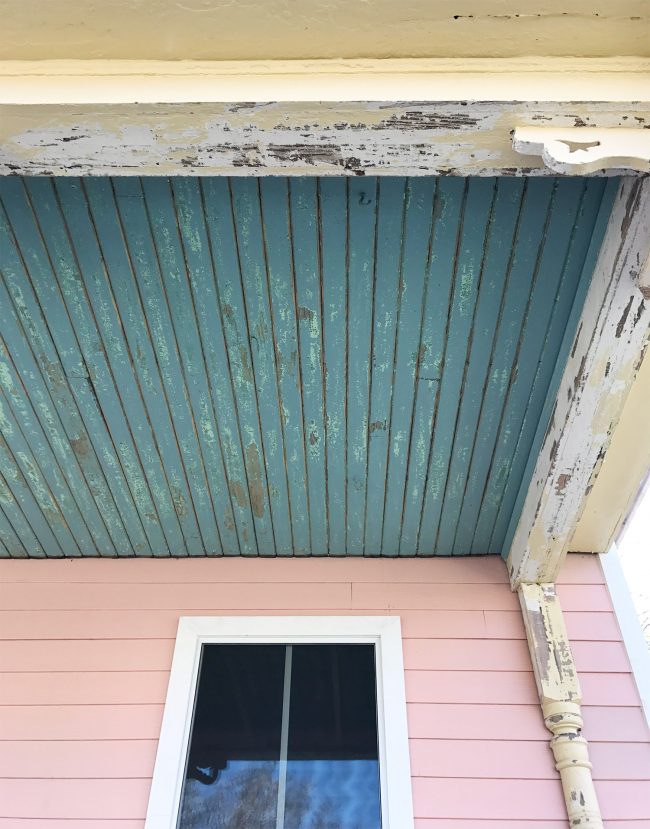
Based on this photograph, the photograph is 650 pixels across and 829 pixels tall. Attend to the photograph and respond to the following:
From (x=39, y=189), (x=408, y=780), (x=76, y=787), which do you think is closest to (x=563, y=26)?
(x=39, y=189)

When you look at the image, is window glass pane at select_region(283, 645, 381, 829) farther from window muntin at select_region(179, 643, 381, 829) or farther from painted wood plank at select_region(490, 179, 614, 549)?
painted wood plank at select_region(490, 179, 614, 549)

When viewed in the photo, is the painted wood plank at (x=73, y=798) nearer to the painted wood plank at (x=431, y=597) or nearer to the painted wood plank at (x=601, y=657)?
the painted wood plank at (x=431, y=597)

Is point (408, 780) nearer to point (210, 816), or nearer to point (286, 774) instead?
point (286, 774)

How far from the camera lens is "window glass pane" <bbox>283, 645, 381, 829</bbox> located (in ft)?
7.53

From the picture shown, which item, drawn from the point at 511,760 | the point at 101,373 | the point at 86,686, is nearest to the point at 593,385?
the point at 511,760

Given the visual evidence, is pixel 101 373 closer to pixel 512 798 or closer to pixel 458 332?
pixel 458 332

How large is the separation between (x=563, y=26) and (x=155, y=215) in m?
1.06

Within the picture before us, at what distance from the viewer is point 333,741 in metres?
2.44

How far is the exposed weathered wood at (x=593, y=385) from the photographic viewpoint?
1565 mm

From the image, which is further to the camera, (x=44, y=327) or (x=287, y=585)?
(x=287, y=585)

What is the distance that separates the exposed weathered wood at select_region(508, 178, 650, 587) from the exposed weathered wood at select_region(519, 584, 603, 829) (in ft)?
0.58

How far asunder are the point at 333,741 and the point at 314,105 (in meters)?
2.18

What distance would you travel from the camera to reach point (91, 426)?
2.30 m

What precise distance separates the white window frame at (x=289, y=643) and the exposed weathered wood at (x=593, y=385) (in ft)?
2.25
